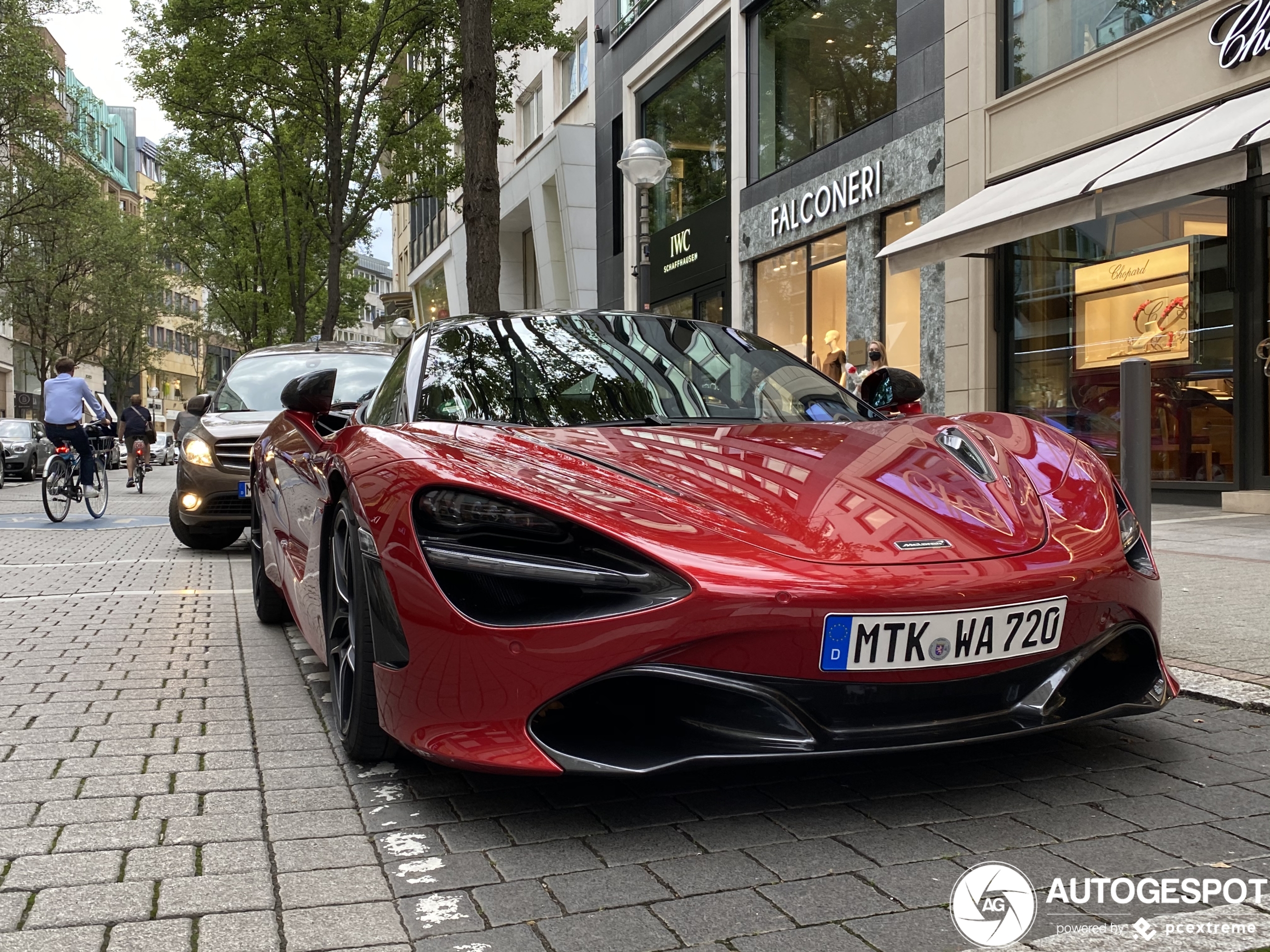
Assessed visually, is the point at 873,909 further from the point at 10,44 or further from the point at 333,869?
the point at 10,44

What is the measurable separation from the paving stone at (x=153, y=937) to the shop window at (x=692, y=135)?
1943 cm

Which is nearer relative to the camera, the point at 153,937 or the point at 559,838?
the point at 153,937

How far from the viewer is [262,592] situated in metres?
5.93

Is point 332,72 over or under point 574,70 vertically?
under

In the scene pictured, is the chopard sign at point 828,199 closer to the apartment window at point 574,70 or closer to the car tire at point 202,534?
the car tire at point 202,534

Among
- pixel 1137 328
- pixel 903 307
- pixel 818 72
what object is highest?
pixel 818 72

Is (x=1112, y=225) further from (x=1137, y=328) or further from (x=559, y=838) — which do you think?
(x=559, y=838)

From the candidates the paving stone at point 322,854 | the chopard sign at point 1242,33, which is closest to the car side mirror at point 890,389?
the paving stone at point 322,854

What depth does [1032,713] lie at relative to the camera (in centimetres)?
275

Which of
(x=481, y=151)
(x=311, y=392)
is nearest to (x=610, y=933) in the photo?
(x=311, y=392)

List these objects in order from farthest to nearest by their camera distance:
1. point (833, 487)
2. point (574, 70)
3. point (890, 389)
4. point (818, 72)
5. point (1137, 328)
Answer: point (574, 70)
point (818, 72)
point (1137, 328)
point (890, 389)
point (833, 487)

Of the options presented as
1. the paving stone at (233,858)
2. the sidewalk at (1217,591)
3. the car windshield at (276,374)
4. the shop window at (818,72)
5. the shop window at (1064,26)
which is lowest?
the paving stone at (233,858)

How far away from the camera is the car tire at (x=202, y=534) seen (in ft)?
31.5

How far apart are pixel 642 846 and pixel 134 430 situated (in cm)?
2075
